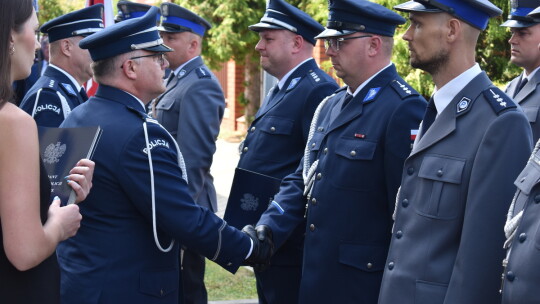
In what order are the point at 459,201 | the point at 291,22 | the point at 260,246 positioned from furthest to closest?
1. the point at 291,22
2. the point at 260,246
3. the point at 459,201

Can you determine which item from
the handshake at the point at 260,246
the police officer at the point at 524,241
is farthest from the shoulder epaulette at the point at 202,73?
the police officer at the point at 524,241

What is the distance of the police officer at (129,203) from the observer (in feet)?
11.7

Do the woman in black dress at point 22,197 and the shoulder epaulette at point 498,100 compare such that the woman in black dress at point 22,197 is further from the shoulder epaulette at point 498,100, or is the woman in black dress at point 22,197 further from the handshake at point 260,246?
the shoulder epaulette at point 498,100

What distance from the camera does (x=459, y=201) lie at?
304 centimetres

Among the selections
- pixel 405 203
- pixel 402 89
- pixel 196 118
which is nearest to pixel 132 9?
pixel 196 118

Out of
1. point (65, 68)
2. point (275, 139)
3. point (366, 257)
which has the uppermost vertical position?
point (65, 68)

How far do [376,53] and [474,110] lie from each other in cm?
121

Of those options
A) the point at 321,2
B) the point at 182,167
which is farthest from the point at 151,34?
the point at 321,2

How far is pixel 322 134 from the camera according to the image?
173 inches

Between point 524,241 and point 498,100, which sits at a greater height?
point 498,100

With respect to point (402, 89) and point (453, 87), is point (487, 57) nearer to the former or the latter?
point (402, 89)

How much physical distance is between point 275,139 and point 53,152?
77.8 inches

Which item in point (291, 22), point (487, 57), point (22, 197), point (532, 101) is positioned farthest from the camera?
point (487, 57)

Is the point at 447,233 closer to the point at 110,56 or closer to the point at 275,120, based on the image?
the point at 110,56
